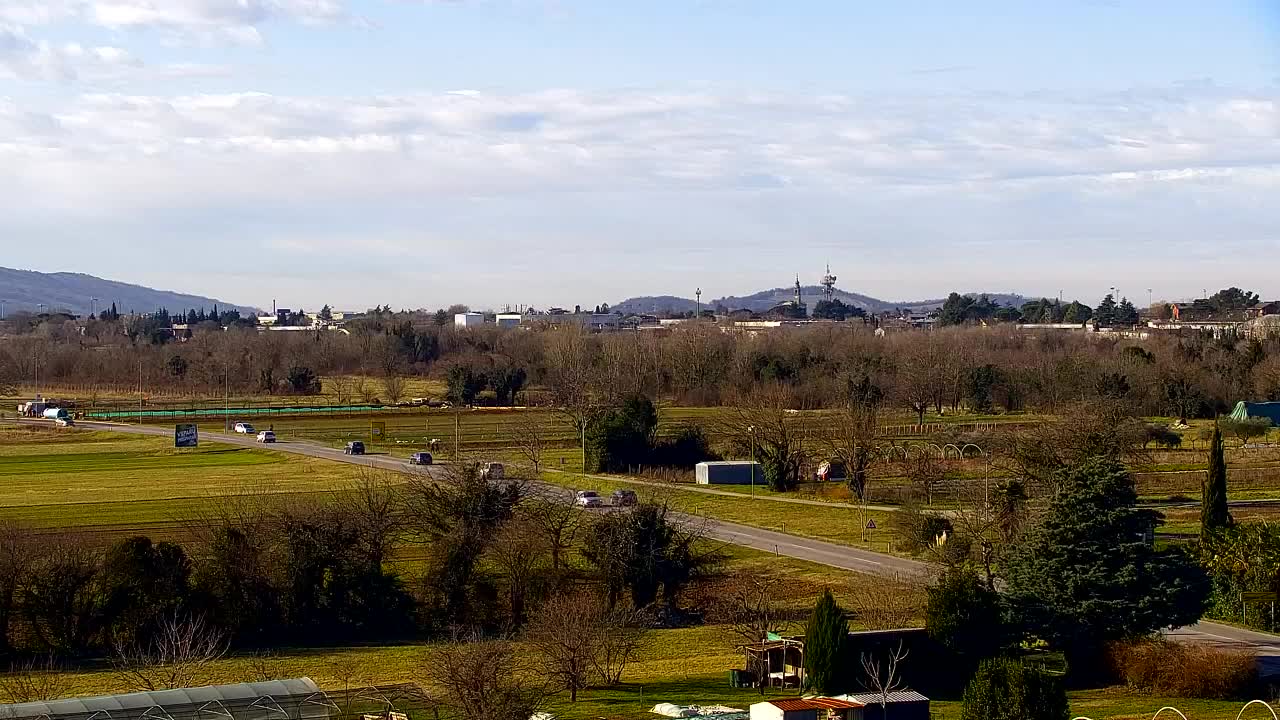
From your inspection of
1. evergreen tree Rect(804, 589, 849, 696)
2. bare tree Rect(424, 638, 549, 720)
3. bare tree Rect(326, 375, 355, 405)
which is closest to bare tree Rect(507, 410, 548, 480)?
bare tree Rect(326, 375, 355, 405)

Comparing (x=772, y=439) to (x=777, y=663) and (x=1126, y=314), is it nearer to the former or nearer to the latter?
(x=777, y=663)

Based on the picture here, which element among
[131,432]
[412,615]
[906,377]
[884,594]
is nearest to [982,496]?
[884,594]

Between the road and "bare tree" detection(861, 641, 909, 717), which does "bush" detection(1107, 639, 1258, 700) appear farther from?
"bare tree" detection(861, 641, 909, 717)

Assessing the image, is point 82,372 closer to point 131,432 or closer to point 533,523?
point 131,432

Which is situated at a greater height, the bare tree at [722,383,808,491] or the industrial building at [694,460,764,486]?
the bare tree at [722,383,808,491]

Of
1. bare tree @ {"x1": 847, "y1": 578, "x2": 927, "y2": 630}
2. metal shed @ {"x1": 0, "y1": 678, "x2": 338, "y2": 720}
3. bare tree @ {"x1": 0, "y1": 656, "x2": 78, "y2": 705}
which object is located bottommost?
bare tree @ {"x1": 0, "y1": 656, "x2": 78, "y2": 705}

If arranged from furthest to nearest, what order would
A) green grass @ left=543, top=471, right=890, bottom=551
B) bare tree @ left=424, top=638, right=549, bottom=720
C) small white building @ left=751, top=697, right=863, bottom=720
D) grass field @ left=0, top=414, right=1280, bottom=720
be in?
green grass @ left=543, top=471, right=890, bottom=551 < grass field @ left=0, top=414, right=1280, bottom=720 < small white building @ left=751, top=697, right=863, bottom=720 < bare tree @ left=424, top=638, right=549, bottom=720
